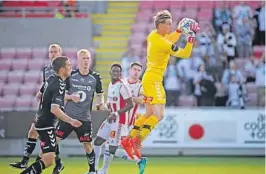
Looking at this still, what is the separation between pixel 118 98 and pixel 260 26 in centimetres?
993

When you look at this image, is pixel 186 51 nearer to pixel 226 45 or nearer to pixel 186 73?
pixel 186 73

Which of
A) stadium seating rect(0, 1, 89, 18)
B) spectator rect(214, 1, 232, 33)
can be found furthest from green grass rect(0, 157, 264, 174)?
stadium seating rect(0, 1, 89, 18)

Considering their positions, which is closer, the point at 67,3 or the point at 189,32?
the point at 189,32

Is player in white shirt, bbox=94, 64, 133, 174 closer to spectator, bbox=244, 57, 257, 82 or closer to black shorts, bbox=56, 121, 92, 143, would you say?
black shorts, bbox=56, 121, 92, 143

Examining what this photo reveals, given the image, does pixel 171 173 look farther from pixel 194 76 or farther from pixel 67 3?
pixel 67 3

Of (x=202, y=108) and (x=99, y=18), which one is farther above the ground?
(x=99, y=18)

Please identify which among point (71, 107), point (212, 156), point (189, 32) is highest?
point (189, 32)

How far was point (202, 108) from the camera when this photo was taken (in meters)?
19.3

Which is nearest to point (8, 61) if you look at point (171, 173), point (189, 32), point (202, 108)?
point (202, 108)

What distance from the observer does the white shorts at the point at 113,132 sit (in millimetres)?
13781

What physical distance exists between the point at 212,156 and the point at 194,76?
2.44 m

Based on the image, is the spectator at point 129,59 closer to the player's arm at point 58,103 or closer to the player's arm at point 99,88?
the player's arm at point 99,88

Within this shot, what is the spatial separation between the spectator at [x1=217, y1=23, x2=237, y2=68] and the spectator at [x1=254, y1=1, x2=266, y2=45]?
1190 millimetres

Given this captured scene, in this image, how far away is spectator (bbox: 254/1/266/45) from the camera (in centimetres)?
2284
